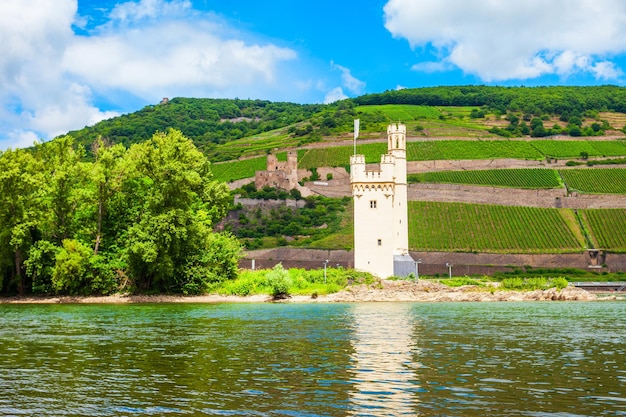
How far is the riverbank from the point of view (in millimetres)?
39156

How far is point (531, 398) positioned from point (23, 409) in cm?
721

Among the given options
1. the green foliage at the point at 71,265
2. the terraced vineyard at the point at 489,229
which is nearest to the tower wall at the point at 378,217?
the green foliage at the point at 71,265

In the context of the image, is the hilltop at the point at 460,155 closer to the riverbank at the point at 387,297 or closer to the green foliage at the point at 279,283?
the riverbank at the point at 387,297

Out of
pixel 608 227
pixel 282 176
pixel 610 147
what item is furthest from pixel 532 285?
pixel 610 147

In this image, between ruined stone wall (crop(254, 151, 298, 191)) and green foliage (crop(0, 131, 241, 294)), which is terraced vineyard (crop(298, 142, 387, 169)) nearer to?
ruined stone wall (crop(254, 151, 298, 191))

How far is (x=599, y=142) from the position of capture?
380ft

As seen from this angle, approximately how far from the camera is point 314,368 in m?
13.4

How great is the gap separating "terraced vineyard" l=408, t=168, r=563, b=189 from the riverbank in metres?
48.3

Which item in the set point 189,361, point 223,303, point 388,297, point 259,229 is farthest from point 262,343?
point 259,229

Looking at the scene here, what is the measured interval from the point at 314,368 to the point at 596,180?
88.3 metres

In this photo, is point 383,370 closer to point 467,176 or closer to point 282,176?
point 467,176

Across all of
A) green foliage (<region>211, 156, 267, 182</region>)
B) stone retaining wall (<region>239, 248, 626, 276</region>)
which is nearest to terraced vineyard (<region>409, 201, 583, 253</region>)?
stone retaining wall (<region>239, 248, 626, 276</region>)

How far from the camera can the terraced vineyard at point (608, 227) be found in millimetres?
70281

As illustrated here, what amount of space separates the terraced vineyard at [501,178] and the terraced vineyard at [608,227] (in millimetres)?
10381
